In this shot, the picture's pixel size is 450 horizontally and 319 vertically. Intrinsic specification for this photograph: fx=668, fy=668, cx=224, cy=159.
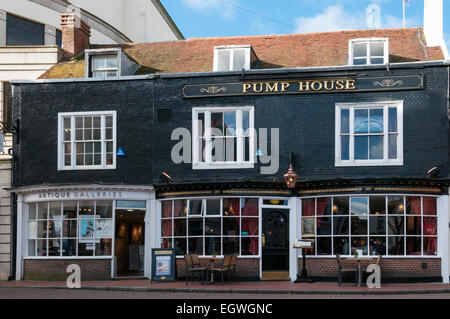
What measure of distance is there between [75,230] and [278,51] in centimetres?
989

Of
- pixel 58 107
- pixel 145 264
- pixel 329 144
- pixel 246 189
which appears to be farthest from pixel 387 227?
pixel 58 107

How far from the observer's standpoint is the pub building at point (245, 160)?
21000mm

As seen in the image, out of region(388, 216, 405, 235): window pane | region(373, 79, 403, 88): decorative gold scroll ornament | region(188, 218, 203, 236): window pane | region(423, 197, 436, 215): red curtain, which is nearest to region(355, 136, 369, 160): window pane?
region(373, 79, 403, 88): decorative gold scroll ornament

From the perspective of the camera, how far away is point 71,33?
26938 mm

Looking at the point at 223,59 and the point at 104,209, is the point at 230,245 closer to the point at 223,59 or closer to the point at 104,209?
the point at 104,209

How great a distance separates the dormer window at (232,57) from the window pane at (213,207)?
4.69 m

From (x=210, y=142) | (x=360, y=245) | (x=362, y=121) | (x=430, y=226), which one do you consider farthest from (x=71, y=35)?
(x=430, y=226)

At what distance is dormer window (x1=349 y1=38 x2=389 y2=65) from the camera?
22.5 metres

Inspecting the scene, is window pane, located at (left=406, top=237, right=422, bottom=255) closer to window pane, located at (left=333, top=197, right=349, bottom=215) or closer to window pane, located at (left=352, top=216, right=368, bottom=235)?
window pane, located at (left=352, top=216, right=368, bottom=235)

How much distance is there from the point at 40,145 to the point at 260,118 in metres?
7.99

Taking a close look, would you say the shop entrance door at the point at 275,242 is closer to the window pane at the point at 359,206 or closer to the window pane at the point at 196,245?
the window pane at the point at 196,245

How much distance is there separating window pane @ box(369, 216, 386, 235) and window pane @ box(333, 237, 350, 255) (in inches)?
33.6
